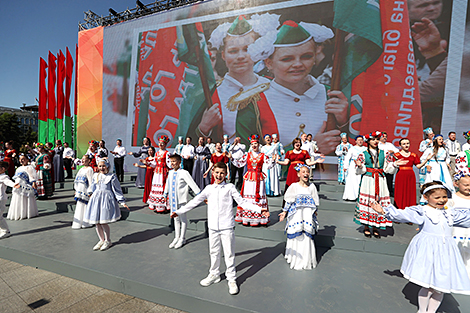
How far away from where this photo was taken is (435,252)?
2.19 meters

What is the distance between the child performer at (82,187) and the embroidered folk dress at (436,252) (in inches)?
209

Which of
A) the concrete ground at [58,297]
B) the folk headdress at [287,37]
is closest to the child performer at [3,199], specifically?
the concrete ground at [58,297]

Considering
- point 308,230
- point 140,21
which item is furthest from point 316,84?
A: point 140,21

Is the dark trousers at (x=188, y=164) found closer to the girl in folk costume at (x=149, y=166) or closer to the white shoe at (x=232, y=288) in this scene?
the girl in folk costume at (x=149, y=166)

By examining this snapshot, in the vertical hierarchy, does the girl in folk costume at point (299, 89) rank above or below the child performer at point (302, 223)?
above

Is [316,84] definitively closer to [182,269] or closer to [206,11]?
[206,11]

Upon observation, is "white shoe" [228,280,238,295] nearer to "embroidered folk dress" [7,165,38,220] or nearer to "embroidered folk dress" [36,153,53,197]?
"embroidered folk dress" [7,165,38,220]

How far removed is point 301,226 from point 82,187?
4501 mm

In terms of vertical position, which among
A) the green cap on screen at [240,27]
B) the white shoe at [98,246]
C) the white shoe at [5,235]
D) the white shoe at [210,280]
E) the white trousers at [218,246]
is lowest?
the white shoe at [5,235]

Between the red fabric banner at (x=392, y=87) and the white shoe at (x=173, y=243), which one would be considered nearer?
the white shoe at (x=173, y=243)

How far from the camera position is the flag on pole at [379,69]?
877 cm

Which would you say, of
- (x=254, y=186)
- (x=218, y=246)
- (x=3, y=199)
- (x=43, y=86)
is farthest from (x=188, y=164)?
(x=43, y=86)

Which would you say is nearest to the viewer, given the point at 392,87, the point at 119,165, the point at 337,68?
the point at 392,87

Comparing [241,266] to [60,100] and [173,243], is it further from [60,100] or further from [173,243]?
[60,100]
